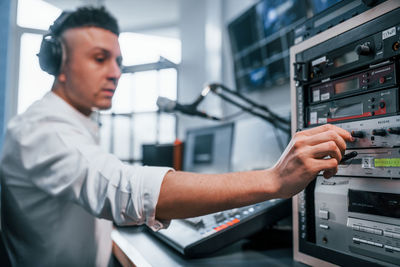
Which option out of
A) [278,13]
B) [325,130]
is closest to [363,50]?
[325,130]

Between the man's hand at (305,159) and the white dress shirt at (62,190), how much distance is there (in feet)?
0.66

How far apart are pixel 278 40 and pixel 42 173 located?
5.16 feet

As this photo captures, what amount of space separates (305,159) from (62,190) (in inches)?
17.1

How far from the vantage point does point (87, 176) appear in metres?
0.56

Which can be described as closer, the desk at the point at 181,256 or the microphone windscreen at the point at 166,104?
the desk at the point at 181,256

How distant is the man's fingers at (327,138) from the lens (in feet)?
1.62

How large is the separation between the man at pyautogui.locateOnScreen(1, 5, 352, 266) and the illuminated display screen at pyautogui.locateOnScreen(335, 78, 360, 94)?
120 millimetres

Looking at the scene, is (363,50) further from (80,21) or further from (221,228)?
(80,21)

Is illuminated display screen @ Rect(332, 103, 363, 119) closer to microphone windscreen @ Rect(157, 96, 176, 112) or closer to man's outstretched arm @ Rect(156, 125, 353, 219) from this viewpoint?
man's outstretched arm @ Rect(156, 125, 353, 219)

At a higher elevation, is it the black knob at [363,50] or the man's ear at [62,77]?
the man's ear at [62,77]

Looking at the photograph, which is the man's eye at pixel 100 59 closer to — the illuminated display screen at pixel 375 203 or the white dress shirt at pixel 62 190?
the white dress shirt at pixel 62 190

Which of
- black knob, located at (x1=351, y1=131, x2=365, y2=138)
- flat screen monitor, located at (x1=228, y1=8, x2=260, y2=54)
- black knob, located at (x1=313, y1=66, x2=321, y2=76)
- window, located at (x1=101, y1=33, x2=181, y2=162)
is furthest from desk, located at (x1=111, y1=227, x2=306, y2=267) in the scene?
window, located at (x1=101, y1=33, x2=181, y2=162)

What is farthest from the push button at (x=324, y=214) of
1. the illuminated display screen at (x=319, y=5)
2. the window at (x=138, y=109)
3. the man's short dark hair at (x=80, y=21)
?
the window at (x=138, y=109)

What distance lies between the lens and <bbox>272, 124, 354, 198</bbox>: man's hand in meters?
0.48
